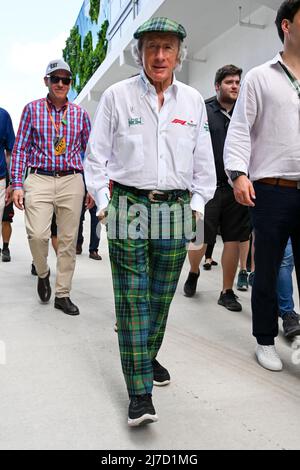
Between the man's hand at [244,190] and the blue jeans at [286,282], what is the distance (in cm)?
102

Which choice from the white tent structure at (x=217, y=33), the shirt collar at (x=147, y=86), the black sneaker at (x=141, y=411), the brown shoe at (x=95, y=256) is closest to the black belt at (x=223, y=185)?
the shirt collar at (x=147, y=86)

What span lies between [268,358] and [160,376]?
725 millimetres

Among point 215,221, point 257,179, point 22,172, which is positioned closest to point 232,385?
point 257,179

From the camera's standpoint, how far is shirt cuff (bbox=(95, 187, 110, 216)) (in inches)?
91.4

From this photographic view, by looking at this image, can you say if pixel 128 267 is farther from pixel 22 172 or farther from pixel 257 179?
pixel 22 172

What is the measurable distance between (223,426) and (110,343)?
1.29m

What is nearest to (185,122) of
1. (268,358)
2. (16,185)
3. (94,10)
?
(268,358)

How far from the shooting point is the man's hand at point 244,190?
2734mm

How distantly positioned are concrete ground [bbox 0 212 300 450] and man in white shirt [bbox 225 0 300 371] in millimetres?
387

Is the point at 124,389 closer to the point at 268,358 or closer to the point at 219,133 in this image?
the point at 268,358

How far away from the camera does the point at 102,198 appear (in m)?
2.35

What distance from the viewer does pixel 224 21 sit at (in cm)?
952

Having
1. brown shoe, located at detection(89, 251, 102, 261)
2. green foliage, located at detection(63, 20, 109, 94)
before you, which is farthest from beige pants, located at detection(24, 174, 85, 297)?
green foliage, located at detection(63, 20, 109, 94)

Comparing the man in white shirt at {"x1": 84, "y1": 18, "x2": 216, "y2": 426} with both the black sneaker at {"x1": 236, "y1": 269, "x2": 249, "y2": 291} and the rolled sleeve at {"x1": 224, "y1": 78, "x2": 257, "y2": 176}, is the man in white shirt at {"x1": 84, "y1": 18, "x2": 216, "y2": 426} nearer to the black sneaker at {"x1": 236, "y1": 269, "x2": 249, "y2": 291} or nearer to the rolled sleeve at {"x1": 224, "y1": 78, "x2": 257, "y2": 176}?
the rolled sleeve at {"x1": 224, "y1": 78, "x2": 257, "y2": 176}
